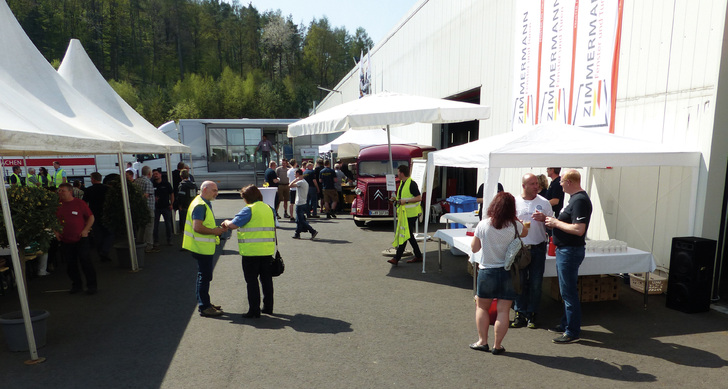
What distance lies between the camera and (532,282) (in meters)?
5.14

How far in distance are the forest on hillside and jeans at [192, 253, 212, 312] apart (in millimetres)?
46230

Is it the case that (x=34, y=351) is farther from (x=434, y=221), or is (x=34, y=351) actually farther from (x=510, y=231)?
(x=434, y=221)

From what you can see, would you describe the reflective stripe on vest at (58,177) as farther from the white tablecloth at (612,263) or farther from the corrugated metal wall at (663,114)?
the white tablecloth at (612,263)

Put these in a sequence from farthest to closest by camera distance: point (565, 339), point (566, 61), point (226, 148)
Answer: point (226, 148) → point (566, 61) → point (565, 339)

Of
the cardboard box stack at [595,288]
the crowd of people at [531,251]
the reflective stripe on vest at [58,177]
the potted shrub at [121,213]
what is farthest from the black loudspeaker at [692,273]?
the reflective stripe on vest at [58,177]

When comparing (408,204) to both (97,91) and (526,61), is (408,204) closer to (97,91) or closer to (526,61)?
(526,61)

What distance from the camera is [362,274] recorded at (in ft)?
24.7

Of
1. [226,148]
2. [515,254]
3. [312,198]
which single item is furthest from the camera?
[226,148]

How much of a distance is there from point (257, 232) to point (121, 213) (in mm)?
4137

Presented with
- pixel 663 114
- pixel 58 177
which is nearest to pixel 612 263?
pixel 663 114

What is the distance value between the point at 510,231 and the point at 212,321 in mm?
3747

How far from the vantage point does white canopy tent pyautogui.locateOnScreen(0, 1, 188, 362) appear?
4.39 meters

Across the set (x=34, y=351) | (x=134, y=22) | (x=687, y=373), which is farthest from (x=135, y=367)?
(x=134, y=22)

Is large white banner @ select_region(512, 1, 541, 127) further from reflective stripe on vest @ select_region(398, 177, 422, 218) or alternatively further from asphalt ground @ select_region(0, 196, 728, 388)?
asphalt ground @ select_region(0, 196, 728, 388)
